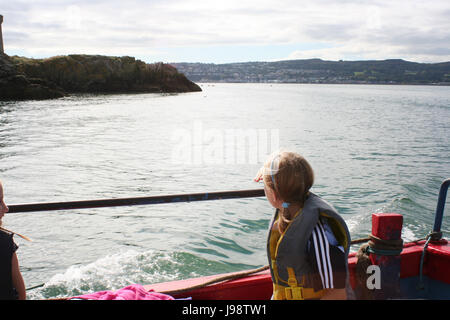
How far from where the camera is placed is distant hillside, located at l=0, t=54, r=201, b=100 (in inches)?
2798

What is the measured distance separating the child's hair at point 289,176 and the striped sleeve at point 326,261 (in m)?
0.20

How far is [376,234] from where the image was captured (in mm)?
2951

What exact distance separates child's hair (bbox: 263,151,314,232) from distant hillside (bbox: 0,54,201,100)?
59.8 m

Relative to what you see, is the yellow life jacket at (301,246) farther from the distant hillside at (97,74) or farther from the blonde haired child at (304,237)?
the distant hillside at (97,74)

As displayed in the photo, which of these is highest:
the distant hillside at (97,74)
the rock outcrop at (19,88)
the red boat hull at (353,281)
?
the distant hillside at (97,74)

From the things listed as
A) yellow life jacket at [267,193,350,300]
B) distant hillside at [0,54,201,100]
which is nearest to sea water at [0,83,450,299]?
yellow life jacket at [267,193,350,300]

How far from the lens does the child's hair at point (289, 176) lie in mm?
1967

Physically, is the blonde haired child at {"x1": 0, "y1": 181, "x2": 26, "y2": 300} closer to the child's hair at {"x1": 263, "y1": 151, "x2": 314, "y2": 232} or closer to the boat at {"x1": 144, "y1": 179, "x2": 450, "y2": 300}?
the boat at {"x1": 144, "y1": 179, "x2": 450, "y2": 300}

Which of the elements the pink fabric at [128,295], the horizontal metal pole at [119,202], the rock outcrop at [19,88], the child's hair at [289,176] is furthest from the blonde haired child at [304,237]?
the rock outcrop at [19,88]

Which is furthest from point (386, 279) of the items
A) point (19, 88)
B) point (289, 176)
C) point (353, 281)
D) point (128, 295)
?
point (19, 88)

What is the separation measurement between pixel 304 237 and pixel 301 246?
56 mm

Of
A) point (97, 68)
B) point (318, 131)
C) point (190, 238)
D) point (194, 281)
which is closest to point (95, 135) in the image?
point (318, 131)

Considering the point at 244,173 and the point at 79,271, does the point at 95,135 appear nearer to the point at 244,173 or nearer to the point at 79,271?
the point at 244,173

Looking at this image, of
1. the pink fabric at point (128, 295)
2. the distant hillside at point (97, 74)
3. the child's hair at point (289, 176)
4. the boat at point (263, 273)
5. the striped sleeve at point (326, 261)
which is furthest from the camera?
the distant hillside at point (97, 74)
